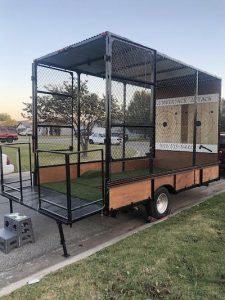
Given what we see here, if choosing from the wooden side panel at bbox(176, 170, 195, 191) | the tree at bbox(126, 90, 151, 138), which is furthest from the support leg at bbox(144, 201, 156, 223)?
the tree at bbox(126, 90, 151, 138)

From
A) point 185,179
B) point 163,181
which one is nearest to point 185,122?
point 185,179

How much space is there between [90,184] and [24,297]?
10.4 feet

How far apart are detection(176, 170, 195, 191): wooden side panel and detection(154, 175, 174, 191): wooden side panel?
28cm

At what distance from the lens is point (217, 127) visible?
7727mm

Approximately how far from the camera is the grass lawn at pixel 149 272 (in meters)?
3.02

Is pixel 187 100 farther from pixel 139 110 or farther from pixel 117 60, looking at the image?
pixel 117 60

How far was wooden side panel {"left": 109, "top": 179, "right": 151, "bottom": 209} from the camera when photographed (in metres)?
4.41

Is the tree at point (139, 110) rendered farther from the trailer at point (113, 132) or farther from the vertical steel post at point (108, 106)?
the vertical steel post at point (108, 106)

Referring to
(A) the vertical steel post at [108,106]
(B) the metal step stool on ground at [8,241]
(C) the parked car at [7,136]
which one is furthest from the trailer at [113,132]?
(C) the parked car at [7,136]

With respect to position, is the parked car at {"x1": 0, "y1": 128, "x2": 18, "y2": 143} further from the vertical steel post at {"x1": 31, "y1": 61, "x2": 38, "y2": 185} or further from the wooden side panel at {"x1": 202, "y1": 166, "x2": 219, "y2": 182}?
the wooden side panel at {"x1": 202, "y1": 166, "x2": 219, "y2": 182}

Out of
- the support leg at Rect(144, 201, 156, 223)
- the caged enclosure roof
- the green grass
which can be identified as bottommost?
the support leg at Rect(144, 201, 156, 223)

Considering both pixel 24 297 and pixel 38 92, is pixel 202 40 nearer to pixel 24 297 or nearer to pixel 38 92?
pixel 38 92

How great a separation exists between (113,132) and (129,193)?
3.44 feet

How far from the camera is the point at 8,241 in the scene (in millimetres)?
4188
